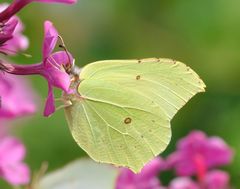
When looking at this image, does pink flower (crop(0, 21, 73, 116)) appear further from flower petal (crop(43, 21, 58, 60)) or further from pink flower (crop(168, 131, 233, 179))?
pink flower (crop(168, 131, 233, 179))

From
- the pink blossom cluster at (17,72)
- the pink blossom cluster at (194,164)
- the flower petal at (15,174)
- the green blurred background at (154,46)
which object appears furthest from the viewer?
the green blurred background at (154,46)

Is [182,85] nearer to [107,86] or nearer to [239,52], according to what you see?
[107,86]

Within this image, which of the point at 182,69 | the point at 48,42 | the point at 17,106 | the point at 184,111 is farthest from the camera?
the point at 184,111

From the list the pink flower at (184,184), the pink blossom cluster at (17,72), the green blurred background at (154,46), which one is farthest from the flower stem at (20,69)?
the green blurred background at (154,46)

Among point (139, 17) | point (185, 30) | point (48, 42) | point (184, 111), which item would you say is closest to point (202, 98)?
point (184, 111)

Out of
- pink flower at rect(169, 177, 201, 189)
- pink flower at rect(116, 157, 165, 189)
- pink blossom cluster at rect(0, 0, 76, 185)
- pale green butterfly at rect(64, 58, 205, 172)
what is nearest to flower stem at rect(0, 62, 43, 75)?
pink blossom cluster at rect(0, 0, 76, 185)

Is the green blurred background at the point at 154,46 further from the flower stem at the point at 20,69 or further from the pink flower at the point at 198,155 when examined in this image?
the flower stem at the point at 20,69
